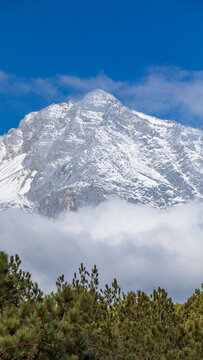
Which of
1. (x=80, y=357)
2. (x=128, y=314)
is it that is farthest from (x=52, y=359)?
(x=128, y=314)

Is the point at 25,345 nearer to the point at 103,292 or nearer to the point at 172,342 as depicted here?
the point at 172,342

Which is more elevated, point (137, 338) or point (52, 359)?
point (137, 338)

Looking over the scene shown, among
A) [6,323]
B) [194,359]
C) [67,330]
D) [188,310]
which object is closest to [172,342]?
[194,359]

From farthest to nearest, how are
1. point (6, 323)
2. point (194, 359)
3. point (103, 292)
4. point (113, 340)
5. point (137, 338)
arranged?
point (103, 292) < point (137, 338) < point (113, 340) < point (194, 359) < point (6, 323)

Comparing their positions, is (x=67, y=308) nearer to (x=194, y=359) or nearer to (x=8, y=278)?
(x=8, y=278)

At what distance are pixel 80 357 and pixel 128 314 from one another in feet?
41.2

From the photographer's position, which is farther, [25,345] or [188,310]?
[188,310]

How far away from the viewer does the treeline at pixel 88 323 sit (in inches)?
472

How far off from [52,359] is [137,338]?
11.0 metres

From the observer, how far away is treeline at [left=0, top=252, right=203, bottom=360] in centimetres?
1198

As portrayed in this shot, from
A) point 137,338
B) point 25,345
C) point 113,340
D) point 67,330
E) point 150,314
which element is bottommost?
point 25,345

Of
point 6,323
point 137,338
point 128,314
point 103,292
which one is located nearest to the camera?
point 6,323

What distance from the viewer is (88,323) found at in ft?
66.4

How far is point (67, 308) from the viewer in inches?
515
